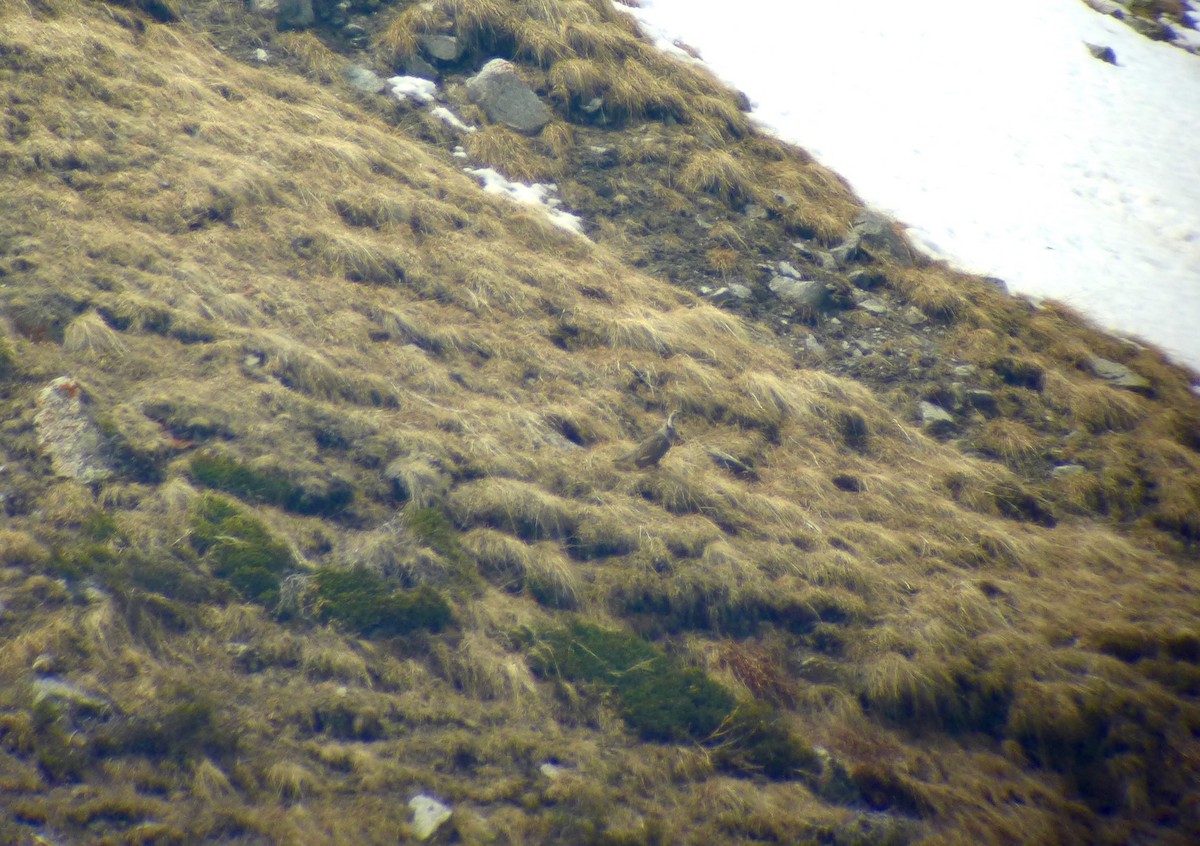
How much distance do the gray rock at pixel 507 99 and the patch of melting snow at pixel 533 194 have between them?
1.13 m

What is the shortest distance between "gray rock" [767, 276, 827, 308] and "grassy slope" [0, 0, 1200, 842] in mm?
786

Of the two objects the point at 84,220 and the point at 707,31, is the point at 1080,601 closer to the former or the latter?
the point at 84,220

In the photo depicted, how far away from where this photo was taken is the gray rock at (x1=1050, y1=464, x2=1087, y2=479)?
29.1ft

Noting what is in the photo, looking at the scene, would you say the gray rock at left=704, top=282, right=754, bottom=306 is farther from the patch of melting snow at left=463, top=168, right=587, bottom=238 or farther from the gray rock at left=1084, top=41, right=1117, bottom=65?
the gray rock at left=1084, top=41, right=1117, bottom=65

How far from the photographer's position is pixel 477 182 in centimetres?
1070

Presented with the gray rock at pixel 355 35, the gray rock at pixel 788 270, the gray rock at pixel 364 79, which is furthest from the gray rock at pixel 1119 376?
the gray rock at pixel 355 35

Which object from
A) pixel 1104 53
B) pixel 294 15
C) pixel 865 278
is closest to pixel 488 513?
pixel 865 278

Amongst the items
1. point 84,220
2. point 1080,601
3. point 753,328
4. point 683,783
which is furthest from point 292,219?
point 1080,601

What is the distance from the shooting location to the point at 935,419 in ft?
30.6

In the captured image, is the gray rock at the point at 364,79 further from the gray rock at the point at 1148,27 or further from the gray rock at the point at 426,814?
the gray rock at the point at 1148,27

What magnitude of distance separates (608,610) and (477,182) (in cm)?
652

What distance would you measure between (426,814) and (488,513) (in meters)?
2.52

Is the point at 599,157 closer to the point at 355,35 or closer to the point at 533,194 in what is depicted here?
the point at 533,194

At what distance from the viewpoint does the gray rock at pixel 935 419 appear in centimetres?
925
